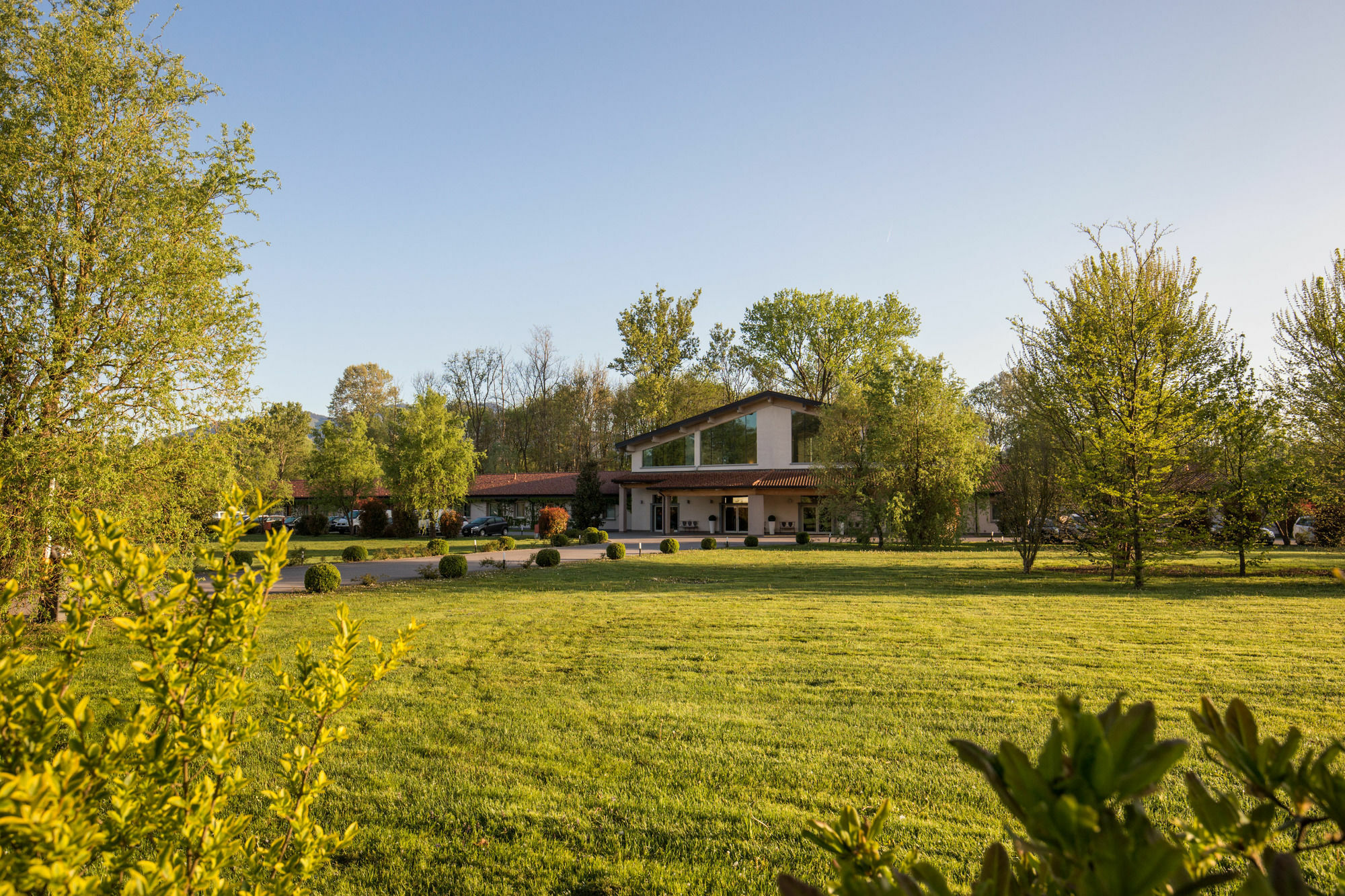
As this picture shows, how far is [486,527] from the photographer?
45.2 metres

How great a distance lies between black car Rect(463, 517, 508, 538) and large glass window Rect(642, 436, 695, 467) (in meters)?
10.5

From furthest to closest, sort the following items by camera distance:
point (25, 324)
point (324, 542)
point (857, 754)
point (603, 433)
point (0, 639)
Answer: point (603, 433), point (324, 542), point (25, 324), point (857, 754), point (0, 639)

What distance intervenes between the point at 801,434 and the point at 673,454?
8.43 m

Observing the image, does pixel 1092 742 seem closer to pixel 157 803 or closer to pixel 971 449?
pixel 157 803

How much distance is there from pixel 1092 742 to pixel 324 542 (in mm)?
42600

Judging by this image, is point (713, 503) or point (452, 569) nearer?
point (452, 569)

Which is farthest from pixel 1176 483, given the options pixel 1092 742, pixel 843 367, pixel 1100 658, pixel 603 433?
pixel 603 433

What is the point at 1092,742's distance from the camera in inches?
32.6

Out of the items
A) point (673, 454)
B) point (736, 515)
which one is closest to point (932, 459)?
point (736, 515)

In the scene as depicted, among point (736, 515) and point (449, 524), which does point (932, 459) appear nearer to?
point (736, 515)

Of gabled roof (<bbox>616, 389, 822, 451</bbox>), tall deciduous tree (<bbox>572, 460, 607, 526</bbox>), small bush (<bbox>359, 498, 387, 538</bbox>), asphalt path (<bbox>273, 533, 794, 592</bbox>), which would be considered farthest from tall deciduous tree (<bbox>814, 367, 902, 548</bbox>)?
small bush (<bbox>359, 498, 387, 538</bbox>)

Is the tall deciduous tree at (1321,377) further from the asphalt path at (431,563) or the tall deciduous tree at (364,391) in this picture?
the tall deciduous tree at (364,391)

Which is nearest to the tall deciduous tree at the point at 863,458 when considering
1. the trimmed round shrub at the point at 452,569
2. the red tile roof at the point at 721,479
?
the red tile roof at the point at 721,479

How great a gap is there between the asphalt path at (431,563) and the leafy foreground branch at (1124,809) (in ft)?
51.4
